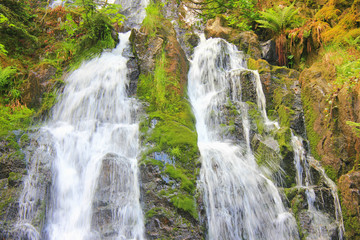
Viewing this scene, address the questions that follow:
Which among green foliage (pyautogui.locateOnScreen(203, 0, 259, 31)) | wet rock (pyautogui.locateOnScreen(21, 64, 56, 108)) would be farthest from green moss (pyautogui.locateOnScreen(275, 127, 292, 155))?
wet rock (pyautogui.locateOnScreen(21, 64, 56, 108))

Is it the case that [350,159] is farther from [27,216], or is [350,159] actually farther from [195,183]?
[27,216]

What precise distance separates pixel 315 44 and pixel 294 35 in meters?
0.85

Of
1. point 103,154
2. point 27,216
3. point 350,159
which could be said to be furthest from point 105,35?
point 350,159

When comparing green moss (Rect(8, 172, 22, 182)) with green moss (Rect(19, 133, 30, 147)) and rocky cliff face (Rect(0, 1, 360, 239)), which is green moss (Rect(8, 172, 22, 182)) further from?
green moss (Rect(19, 133, 30, 147))

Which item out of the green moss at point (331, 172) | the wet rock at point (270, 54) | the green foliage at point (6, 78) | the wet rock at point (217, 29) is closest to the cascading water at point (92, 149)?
the green foliage at point (6, 78)

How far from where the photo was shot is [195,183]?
A: 15.1ft

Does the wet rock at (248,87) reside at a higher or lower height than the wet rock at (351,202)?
higher

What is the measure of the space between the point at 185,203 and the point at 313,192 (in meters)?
3.12

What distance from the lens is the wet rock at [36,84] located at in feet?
22.5

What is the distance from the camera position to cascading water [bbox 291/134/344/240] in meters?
4.63

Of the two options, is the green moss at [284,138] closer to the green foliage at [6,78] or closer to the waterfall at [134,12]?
the green foliage at [6,78]

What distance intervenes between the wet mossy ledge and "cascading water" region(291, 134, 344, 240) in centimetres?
258

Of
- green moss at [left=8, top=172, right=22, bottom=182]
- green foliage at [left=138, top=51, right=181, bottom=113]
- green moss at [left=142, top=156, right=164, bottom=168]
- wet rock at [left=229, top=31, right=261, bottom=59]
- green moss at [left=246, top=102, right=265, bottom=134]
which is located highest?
wet rock at [left=229, top=31, right=261, bottom=59]

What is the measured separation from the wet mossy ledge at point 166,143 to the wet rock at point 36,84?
3009 millimetres
